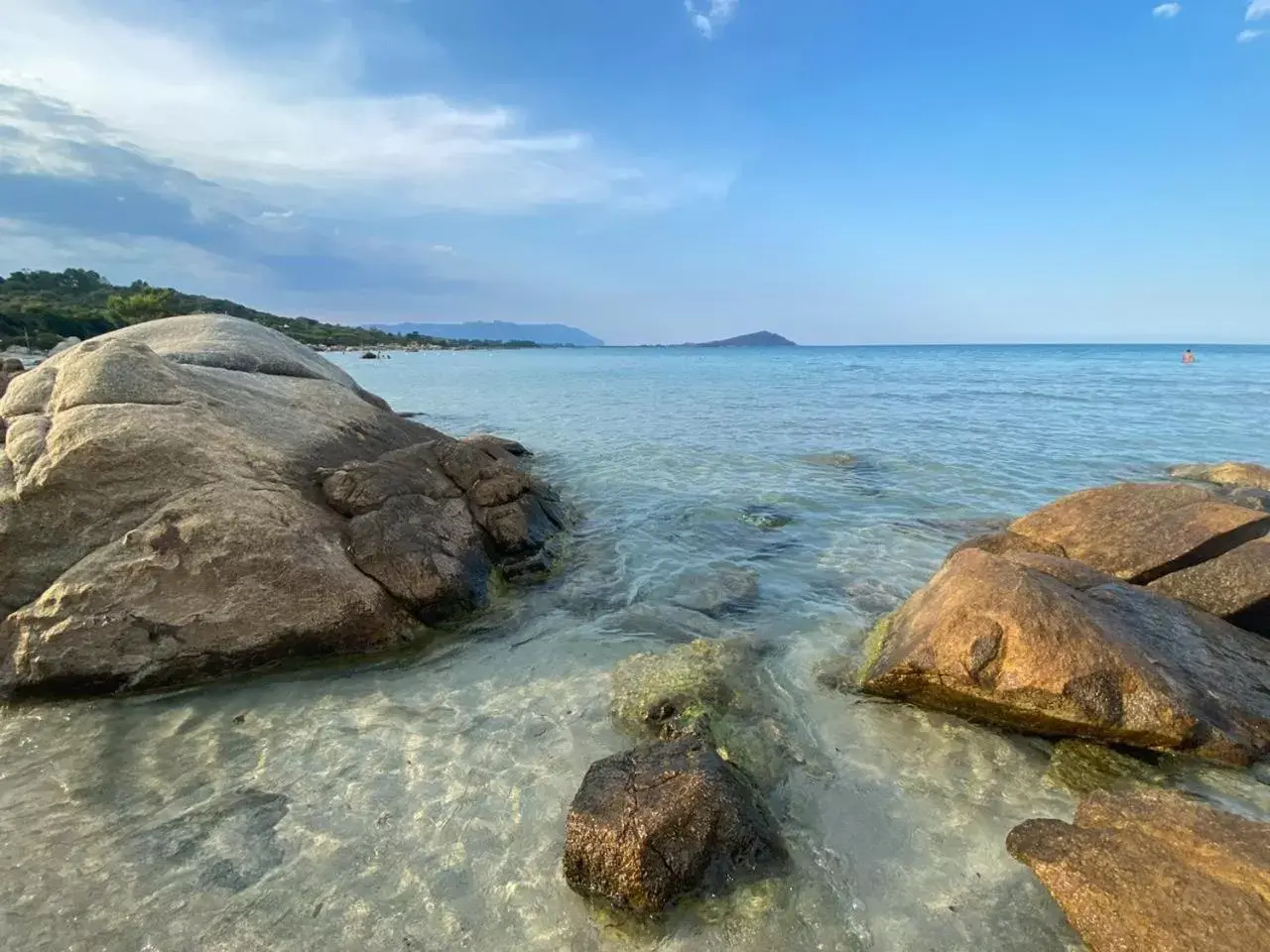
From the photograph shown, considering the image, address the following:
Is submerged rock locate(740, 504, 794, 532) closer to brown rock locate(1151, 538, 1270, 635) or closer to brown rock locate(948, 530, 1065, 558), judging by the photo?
brown rock locate(948, 530, 1065, 558)

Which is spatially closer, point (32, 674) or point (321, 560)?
point (32, 674)

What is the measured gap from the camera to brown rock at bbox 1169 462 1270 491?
14914mm

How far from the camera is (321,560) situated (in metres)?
7.29

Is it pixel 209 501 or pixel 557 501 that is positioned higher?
pixel 209 501

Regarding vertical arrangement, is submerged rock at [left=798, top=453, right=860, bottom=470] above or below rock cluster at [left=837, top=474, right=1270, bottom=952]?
below

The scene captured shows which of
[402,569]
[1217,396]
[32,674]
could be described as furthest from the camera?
[1217,396]

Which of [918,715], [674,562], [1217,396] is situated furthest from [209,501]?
[1217,396]

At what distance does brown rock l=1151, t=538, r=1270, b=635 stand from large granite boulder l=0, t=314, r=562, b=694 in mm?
8262

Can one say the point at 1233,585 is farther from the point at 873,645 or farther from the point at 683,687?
the point at 683,687

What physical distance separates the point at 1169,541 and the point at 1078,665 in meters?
3.64

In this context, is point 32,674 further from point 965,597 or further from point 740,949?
point 965,597

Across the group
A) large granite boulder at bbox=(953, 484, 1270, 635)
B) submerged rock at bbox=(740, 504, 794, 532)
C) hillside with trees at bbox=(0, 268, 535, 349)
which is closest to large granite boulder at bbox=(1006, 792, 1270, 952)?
large granite boulder at bbox=(953, 484, 1270, 635)

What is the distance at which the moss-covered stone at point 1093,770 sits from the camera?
520 centimetres

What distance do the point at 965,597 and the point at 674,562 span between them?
5.14m
